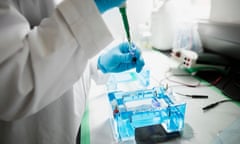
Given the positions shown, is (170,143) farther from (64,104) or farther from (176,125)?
(64,104)

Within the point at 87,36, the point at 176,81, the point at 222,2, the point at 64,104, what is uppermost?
the point at 87,36

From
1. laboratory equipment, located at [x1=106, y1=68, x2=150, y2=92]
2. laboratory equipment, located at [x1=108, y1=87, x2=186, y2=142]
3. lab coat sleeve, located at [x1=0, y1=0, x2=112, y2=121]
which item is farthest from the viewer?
laboratory equipment, located at [x1=106, y1=68, x2=150, y2=92]

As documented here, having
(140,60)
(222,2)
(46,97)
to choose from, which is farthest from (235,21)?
(46,97)

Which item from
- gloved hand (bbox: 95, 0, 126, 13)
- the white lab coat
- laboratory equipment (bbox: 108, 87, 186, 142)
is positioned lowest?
laboratory equipment (bbox: 108, 87, 186, 142)

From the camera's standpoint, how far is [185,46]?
1.21 metres

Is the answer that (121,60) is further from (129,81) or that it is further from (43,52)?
(43,52)

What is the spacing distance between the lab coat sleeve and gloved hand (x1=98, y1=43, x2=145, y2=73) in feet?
0.98

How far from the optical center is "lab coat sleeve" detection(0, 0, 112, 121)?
38 cm

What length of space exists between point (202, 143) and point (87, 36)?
0.43 meters

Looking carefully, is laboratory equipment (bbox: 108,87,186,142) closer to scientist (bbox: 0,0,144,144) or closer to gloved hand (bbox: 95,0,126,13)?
scientist (bbox: 0,0,144,144)

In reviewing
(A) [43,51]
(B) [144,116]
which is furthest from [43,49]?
(B) [144,116]

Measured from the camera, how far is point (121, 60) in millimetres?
746

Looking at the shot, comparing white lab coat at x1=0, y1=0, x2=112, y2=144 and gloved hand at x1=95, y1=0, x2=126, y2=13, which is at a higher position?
gloved hand at x1=95, y1=0, x2=126, y2=13

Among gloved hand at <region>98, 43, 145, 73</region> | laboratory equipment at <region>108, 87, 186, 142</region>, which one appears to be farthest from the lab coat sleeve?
gloved hand at <region>98, 43, 145, 73</region>
